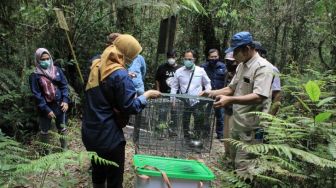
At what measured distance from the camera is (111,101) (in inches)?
169

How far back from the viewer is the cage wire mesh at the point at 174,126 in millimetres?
5227

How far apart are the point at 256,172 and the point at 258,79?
1.53 metres

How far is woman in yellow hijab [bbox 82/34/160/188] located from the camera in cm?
421

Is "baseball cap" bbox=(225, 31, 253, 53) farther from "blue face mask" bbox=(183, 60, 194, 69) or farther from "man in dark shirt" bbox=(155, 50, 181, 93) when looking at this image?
"man in dark shirt" bbox=(155, 50, 181, 93)

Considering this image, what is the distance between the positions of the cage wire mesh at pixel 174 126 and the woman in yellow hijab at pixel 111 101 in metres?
0.79

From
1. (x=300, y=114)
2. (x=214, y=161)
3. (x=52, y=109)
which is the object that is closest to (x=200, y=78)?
(x=214, y=161)

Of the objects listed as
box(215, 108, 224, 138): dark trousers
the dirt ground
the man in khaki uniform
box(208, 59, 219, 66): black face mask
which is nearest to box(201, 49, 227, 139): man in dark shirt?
box(208, 59, 219, 66): black face mask

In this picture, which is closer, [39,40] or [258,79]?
[258,79]

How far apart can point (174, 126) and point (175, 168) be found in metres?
1.47

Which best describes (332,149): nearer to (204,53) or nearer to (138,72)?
(138,72)

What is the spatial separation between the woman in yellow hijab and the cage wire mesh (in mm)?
789

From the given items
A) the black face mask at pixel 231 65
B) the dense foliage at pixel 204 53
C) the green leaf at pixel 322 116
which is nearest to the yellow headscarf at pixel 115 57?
the dense foliage at pixel 204 53

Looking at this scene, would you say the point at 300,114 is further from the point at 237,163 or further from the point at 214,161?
the point at 214,161

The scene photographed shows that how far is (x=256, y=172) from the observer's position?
3373 millimetres
